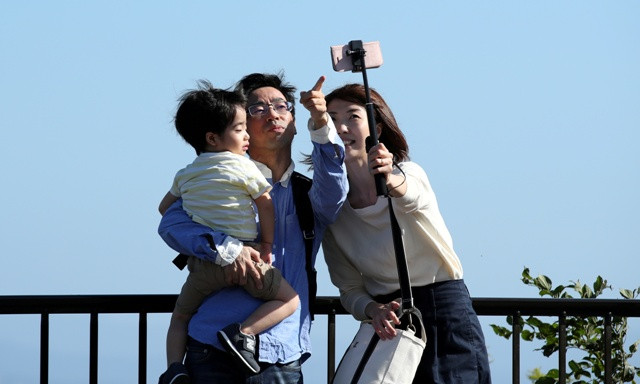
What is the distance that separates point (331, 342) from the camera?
175 inches

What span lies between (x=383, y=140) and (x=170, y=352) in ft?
3.67

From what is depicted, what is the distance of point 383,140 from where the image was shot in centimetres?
396

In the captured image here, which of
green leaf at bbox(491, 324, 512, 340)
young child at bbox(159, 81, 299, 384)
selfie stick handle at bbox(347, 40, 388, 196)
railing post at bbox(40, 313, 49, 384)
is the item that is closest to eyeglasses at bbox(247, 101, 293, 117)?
young child at bbox(159, 81, 299, 384)

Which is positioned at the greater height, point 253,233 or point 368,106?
point 368,106

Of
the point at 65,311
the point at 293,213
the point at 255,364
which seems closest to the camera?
the point at 255,364

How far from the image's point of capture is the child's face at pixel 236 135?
3664 millimetres

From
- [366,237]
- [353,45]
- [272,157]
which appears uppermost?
[353,45]

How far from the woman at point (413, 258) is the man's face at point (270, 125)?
188mm

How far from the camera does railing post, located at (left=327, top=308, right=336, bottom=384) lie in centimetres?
443

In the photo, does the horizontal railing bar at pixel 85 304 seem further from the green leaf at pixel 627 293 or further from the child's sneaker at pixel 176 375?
the green leaf at pixel 627 293

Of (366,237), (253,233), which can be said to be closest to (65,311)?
(253,233)

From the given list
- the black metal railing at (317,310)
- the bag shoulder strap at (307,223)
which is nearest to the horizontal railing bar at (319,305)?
the black metal railing at (317,310)

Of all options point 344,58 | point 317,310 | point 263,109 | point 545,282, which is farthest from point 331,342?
point 545,282

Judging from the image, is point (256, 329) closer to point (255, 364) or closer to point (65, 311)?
point (255, 364)
